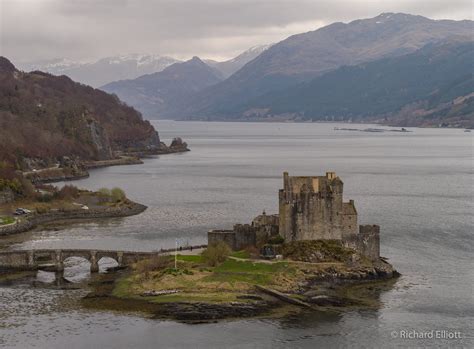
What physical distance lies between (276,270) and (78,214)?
5596 centimetres

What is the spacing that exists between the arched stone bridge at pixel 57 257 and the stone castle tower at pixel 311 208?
11.6 metres

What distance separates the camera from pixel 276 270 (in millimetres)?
73000

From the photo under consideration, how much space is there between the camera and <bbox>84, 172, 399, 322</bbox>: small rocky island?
66875 millimetres

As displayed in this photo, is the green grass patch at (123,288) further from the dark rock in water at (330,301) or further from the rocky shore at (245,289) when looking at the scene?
A: the dark rock in water at (330,301)

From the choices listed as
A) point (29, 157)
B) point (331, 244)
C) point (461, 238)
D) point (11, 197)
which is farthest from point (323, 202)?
point (29, 157)

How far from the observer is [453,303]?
68188 millimetres

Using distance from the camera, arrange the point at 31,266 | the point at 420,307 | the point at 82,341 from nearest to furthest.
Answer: the point at 82,341 < the point at 420,307 < the point at 31,266

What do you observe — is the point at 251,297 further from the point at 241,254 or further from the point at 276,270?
the point at 241,254

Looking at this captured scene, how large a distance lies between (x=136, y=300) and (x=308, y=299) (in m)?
13.5

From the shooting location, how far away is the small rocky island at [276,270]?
2633 inches

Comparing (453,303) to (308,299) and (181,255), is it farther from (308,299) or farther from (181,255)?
(181,255)

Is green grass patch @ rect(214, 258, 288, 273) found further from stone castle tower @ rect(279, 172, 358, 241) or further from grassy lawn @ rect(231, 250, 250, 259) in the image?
stone castle tower @ rect(279, 172, 358, 241)

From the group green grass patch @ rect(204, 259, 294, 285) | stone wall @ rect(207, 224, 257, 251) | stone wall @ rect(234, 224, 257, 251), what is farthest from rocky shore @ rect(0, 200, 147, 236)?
green grass patch @ rect(204, 259, 294, 285)

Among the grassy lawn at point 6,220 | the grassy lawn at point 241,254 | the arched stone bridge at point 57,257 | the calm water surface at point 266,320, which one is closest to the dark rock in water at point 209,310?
the calm water surface at point 266,320
